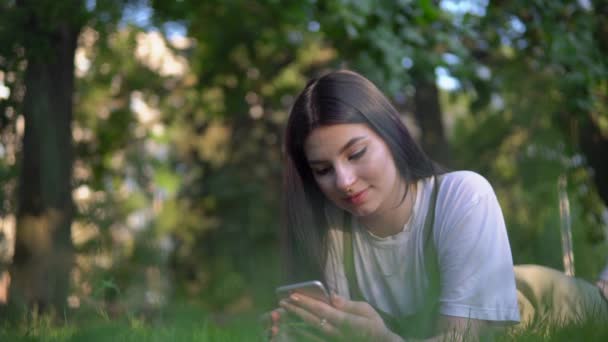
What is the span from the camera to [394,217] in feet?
8.87

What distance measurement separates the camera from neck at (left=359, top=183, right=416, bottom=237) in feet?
8.81

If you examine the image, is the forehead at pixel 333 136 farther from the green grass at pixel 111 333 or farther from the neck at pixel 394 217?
the green grass at pixel 111 333

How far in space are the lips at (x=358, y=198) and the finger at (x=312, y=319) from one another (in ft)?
1.62

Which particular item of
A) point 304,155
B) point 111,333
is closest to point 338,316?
point 111,333

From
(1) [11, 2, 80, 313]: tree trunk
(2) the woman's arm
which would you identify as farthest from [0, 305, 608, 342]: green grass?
(1) [11, 2, 80, 313]: tree trunk

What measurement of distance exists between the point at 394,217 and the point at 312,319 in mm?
734

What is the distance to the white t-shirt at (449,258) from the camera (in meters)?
2.27

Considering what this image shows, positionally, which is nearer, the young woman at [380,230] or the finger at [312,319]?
the finger at [312,319]

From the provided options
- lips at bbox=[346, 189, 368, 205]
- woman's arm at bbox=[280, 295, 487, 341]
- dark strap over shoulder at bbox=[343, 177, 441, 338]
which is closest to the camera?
woman's arm at bbox=[280, 295, 487, 341]

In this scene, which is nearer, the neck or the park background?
the neck

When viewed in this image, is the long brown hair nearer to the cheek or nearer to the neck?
the neck

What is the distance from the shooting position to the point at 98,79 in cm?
673

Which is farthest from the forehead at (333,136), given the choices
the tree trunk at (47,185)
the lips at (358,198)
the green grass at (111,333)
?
the tree trunk at (47,185)

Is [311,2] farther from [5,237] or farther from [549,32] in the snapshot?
[5,237]
